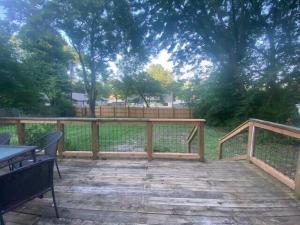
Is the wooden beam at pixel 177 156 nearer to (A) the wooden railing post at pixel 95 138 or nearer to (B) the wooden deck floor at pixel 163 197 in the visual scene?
(B) the wooden deck floor at pixel 163 197

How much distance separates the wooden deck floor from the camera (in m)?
2.76

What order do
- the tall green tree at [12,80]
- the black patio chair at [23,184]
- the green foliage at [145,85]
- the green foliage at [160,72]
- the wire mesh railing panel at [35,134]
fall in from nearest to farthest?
the black patio chair at [23,184]
the wire mesh railing panel at [35,134]
the tall green tree at [12,80]
the green foliage at [145,85]
the green foliage at [160,72]

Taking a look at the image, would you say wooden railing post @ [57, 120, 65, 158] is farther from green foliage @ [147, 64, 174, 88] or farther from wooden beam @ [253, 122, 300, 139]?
green foliage @ [147, 64, 174, 88]

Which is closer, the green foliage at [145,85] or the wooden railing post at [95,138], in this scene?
the wooden railing post at [95,138]

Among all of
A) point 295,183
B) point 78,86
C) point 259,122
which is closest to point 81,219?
point 295,183

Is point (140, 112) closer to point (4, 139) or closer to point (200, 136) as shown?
point (200, 136)

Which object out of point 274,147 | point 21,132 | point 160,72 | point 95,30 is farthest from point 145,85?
point 21,132

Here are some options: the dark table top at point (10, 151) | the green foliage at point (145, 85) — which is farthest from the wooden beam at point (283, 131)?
the green foliage at point (145, 85)

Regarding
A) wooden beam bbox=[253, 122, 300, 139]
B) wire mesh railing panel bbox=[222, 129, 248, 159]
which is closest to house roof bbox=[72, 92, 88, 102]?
wire mesh railing panel bbox=[222, 129, 248, 159]

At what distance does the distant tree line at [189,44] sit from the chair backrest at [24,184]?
5.71 metres

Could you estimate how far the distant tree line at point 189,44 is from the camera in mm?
10312

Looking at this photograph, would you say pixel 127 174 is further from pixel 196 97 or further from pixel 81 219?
pixel 196 97

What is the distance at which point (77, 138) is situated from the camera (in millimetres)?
7070

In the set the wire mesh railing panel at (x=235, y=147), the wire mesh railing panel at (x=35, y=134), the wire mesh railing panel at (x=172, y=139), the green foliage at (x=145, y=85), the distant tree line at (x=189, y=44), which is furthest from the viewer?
the green foliage at (x=145, y=85)
